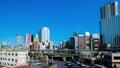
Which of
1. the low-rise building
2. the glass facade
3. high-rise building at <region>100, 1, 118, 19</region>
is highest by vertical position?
high-rise building at <region>100, 1, 118, 19</region>

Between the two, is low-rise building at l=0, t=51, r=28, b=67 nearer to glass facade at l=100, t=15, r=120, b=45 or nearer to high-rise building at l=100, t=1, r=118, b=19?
glass facade at l=100, t=15, r=120, b=45

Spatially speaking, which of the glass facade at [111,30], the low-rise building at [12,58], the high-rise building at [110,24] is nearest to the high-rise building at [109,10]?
the high-rise building at [110,24]

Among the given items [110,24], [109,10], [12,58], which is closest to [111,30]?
[110,24]

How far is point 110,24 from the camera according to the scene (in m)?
176

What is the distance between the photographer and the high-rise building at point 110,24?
16588 centimetres

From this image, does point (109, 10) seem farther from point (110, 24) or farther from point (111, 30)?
point (111, 30)

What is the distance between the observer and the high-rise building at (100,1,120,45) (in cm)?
16588

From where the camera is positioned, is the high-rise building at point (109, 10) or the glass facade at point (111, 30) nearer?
the glass facade at point (111, 30)

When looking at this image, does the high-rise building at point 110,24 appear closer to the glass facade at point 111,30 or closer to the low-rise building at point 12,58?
the glass facade at point 111,30

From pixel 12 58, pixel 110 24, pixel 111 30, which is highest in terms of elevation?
pixel 110 24

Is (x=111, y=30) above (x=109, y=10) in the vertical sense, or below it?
below

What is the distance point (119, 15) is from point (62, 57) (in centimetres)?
5725

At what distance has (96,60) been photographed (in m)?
92.7

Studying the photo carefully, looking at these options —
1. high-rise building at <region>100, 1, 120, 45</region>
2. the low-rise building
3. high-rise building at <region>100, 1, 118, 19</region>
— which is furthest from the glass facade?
the low-rise building
